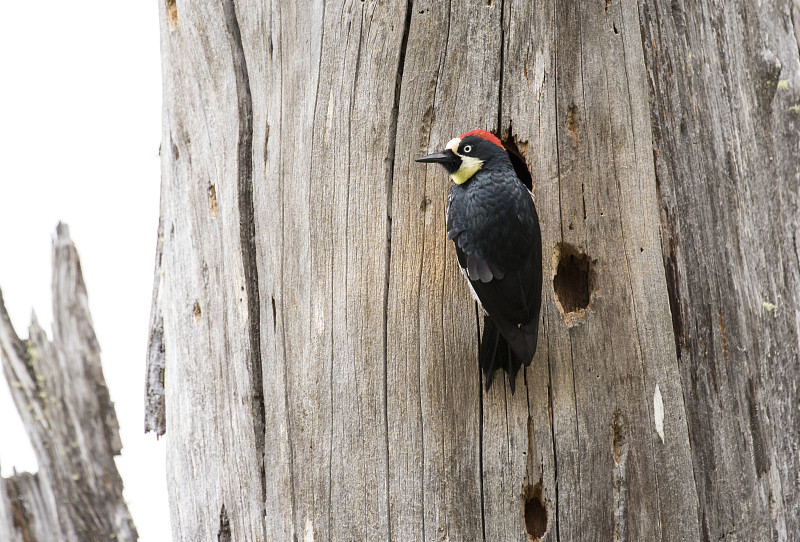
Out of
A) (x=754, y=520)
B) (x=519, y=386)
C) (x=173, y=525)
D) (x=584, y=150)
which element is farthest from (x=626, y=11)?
(x=173, y=525)

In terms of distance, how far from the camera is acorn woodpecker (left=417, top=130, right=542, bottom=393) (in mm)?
2209

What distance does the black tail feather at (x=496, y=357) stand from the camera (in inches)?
88.5

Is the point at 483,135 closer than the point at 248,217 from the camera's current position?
Yes

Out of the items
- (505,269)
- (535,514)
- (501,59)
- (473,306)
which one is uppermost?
(501,59)

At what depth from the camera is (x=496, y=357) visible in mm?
2258

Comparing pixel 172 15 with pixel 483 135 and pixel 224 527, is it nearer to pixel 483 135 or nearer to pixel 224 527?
pixel 483 135

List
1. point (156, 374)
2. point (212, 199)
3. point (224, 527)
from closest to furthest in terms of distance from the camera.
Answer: point (224, 527), point (212, 199), point (156, 374)

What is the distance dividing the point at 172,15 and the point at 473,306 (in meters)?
1.80

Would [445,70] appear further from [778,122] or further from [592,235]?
[778,122]

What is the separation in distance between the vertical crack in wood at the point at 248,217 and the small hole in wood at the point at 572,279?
41.5 inches

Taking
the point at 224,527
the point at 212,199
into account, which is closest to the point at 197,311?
the point at 212,199

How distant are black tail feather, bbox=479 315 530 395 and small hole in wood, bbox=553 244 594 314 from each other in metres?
0.24

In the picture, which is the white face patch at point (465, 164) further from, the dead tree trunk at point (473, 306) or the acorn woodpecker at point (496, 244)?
the dead tree trunk at point (473, 306)

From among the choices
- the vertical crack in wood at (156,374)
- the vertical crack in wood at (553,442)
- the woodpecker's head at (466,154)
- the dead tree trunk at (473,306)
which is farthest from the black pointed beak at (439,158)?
the vertical crack in wood at (156,374)
